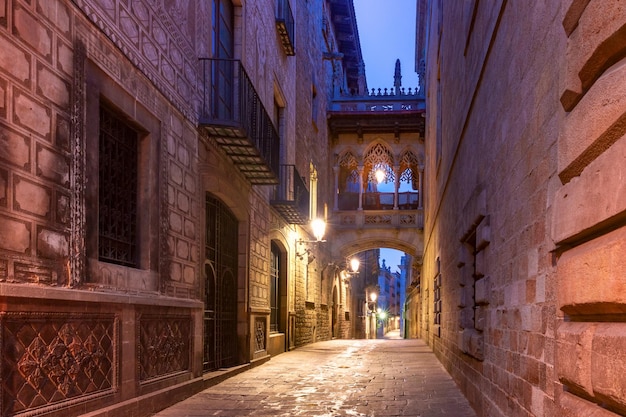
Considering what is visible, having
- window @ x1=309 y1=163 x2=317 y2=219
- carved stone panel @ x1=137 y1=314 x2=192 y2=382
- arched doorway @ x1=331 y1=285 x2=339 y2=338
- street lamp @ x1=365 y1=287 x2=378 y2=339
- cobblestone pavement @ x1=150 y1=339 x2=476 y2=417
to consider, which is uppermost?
window @ x1=309 y1=163 x2=317 y2=219

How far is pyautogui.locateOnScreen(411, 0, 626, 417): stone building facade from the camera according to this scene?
1872 millimetres

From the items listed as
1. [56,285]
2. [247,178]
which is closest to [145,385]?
[56,285]

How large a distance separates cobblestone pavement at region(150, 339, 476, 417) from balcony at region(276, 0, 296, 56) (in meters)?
8.02

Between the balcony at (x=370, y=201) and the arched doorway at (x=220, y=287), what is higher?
the balcony at (x=370, y=201)

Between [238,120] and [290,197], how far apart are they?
234 inches

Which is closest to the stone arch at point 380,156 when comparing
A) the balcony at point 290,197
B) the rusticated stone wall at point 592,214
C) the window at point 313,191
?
the window at point 313,191

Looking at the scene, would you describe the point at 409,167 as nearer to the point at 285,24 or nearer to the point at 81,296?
the point at 285,24

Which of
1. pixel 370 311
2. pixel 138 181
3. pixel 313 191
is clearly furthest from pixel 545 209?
pixel 370 311

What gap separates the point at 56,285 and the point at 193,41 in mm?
4584

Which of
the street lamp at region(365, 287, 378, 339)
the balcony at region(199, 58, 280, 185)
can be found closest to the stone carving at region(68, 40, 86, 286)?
the balcony at region(199, 58, 280, 185)

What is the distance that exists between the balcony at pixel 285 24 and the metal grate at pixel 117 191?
8366mm

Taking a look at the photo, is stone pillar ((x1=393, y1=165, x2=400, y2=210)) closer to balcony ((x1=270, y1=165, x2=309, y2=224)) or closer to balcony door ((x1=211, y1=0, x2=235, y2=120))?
balcony ((x1=270, y1=165, x2=309, y2=224))

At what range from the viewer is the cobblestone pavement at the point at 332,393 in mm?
6180

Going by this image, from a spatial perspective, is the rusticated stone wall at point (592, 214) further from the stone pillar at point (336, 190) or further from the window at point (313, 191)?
the stone pillar at point (336, 190)
